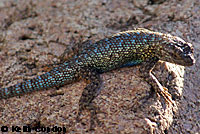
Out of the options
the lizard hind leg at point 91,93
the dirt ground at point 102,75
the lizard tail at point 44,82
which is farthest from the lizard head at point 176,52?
the lizard tail at point 44,82

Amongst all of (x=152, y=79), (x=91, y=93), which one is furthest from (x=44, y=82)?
(x=152, y=79)

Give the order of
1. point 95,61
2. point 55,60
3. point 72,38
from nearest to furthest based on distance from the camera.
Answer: point 95,61, point 55,60, point 72,38

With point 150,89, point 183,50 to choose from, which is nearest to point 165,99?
point 150,89

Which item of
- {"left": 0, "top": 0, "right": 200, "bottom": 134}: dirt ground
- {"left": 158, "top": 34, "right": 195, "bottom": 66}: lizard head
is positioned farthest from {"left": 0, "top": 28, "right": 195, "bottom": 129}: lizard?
{"left": 0, "top": 0, "right": 200, "bottom": 134}: dirt ground

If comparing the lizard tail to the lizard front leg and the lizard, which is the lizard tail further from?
the lizard front leg

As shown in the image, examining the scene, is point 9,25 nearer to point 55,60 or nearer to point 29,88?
point 55,60

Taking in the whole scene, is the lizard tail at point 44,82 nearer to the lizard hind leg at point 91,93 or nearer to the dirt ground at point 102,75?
the dirt ground at point 102,75
